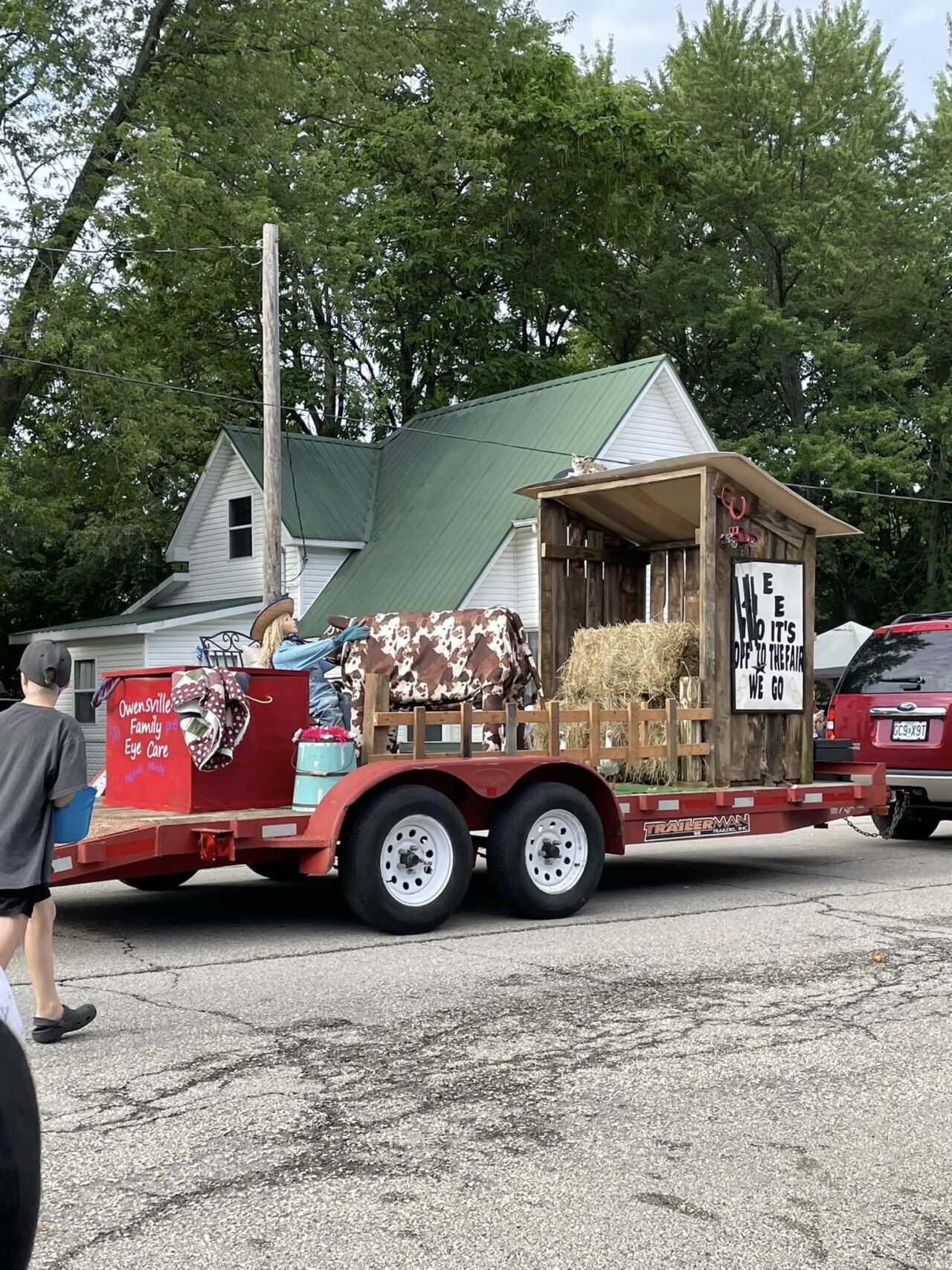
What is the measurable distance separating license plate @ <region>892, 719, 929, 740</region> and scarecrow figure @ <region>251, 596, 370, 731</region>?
5.66 m

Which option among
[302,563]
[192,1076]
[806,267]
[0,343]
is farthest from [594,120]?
[192,1076]

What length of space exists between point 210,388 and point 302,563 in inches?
287

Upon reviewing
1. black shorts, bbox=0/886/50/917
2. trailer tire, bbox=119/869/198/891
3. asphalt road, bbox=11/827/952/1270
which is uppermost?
black shorts, bbox=0/886/50/917

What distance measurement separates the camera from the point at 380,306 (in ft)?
115

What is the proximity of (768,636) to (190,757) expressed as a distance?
4.89 meters

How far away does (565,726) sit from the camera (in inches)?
448

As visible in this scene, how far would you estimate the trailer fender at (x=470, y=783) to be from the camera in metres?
8.39

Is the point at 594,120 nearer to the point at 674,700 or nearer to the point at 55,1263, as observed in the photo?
the point at 674,700

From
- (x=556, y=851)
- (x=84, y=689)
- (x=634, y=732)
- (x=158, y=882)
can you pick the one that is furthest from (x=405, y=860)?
(x=84, y=689)

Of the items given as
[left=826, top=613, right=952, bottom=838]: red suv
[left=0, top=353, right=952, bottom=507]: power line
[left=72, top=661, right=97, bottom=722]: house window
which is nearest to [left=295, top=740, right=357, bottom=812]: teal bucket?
[left=826, top=613, right=952, bottom=838]: red suv

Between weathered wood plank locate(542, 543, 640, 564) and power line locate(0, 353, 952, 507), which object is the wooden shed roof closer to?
weathered wood plank locate(542, 543, 640, 564)

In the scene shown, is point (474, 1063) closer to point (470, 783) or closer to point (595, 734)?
point (470, 783)

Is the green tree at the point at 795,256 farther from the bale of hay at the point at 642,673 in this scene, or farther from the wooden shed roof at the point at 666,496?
the bale of hay at the point at 642,673

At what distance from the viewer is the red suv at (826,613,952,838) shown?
13008 mm
